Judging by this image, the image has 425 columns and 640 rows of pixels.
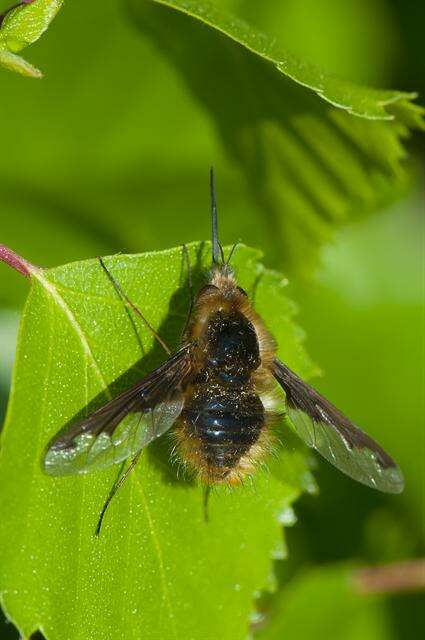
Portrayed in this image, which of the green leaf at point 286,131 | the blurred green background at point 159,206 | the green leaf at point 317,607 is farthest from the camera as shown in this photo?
the blurred green background at point 159,206

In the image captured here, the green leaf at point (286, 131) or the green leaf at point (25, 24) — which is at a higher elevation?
the green leaf at point (25, 24)

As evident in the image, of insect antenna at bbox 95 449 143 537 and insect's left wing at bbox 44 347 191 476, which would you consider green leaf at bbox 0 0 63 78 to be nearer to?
insect's left wing at bbox 44 347 191 476

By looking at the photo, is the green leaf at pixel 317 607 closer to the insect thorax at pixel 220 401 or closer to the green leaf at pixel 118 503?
the green leaf at pixel 118 503

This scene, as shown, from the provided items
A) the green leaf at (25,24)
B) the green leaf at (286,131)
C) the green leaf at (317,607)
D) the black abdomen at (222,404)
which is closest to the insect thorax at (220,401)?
the black abdomen at (222,404)

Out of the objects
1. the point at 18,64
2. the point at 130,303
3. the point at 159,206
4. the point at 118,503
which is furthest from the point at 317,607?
the point at 18,64

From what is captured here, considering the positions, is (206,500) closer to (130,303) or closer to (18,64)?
(130,303)
